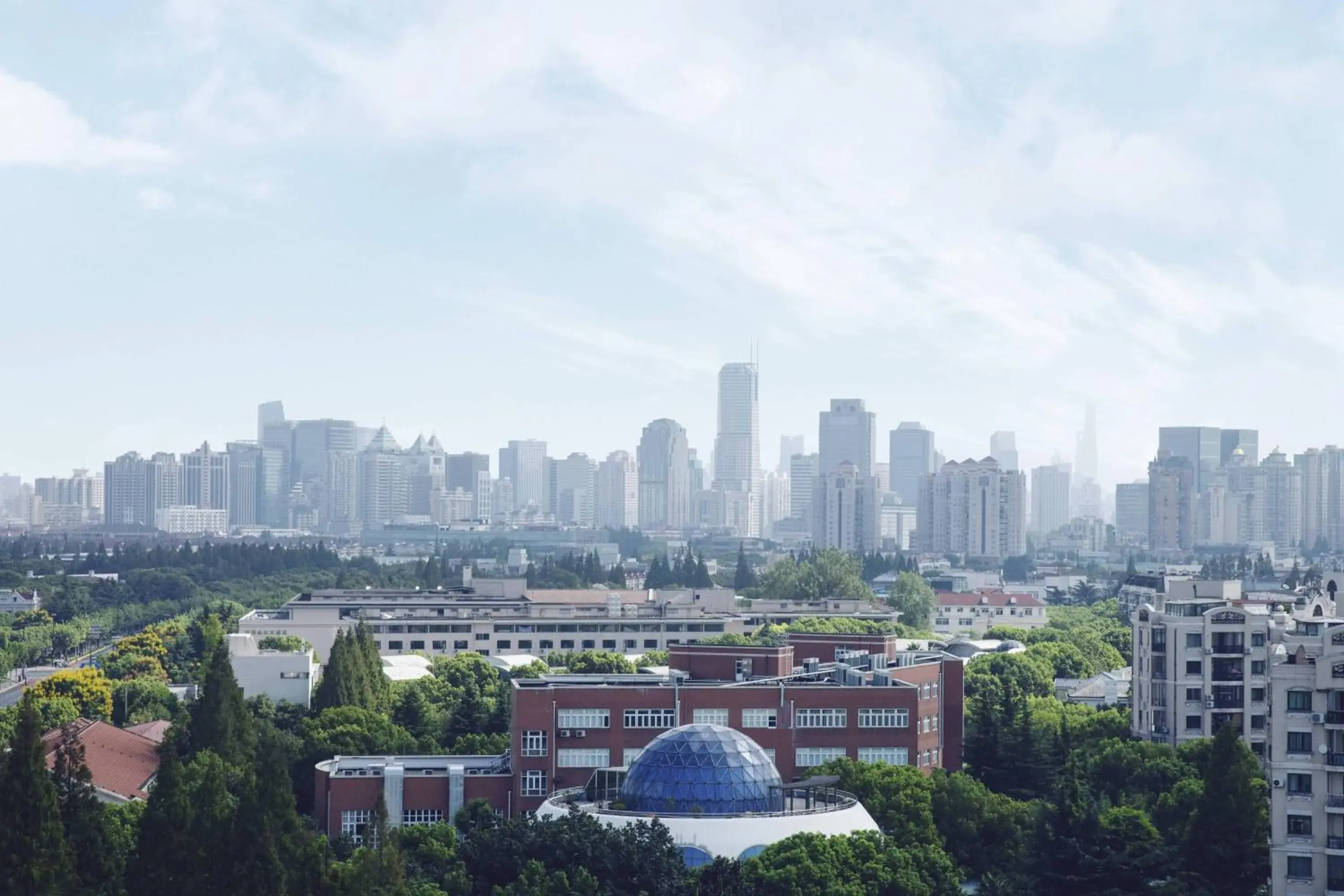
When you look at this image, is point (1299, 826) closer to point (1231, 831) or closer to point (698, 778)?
point (1231, 831)

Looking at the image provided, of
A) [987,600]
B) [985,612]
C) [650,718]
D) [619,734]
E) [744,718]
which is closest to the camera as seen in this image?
[619,734]

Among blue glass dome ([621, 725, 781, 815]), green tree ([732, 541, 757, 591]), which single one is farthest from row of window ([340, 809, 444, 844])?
A: green tree ([732, 541, 757, 591])

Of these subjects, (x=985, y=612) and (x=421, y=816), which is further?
A: (x=985, y=612)

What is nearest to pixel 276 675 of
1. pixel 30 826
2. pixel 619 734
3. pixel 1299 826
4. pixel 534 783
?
pixel 534 783

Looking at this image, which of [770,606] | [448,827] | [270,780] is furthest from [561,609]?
[270,780]

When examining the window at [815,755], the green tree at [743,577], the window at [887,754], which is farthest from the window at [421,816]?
the green tree at [743,577]
